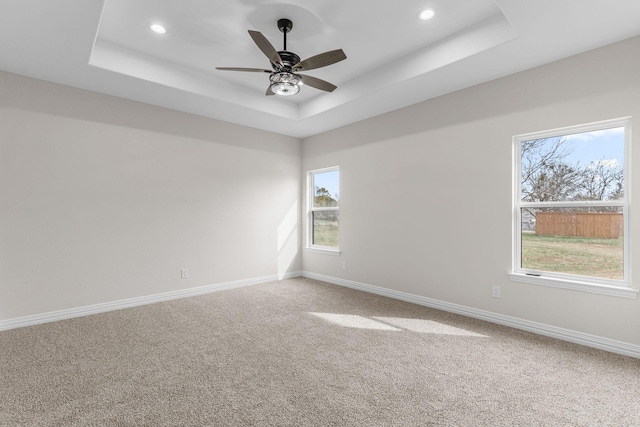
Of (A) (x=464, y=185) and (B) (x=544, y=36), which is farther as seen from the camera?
(A) (x=464, y=185)

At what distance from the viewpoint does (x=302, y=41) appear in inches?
124

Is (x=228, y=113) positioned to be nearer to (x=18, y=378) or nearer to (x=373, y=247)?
(x=373, y=247)

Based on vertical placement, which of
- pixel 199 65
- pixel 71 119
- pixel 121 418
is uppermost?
pixel 199 65

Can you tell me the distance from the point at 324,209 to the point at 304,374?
353 cm

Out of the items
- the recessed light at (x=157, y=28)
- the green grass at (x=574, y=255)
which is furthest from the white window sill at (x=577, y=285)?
the recessed light at (x=157, y=28)

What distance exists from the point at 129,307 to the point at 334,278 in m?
2.98

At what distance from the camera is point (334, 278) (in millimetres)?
5230

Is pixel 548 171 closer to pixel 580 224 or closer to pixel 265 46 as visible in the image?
pixel 580 224

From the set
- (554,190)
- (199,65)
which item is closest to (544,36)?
(554,190)

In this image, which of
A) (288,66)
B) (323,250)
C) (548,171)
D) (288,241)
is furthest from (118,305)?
(548,171)

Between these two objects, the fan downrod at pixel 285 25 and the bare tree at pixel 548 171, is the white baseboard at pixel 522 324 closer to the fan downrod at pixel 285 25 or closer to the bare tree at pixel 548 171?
the bare tree at pixel 548 171

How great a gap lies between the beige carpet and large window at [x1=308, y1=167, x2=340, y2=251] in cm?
210

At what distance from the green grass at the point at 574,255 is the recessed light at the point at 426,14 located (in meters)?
2.35

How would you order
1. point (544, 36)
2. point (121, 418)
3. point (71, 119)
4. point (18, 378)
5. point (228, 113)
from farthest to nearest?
1. point (228, 113)
2. point (71, 119)
3. point (544, 36)
4. point (18, 378)
5. point (121, 418)
